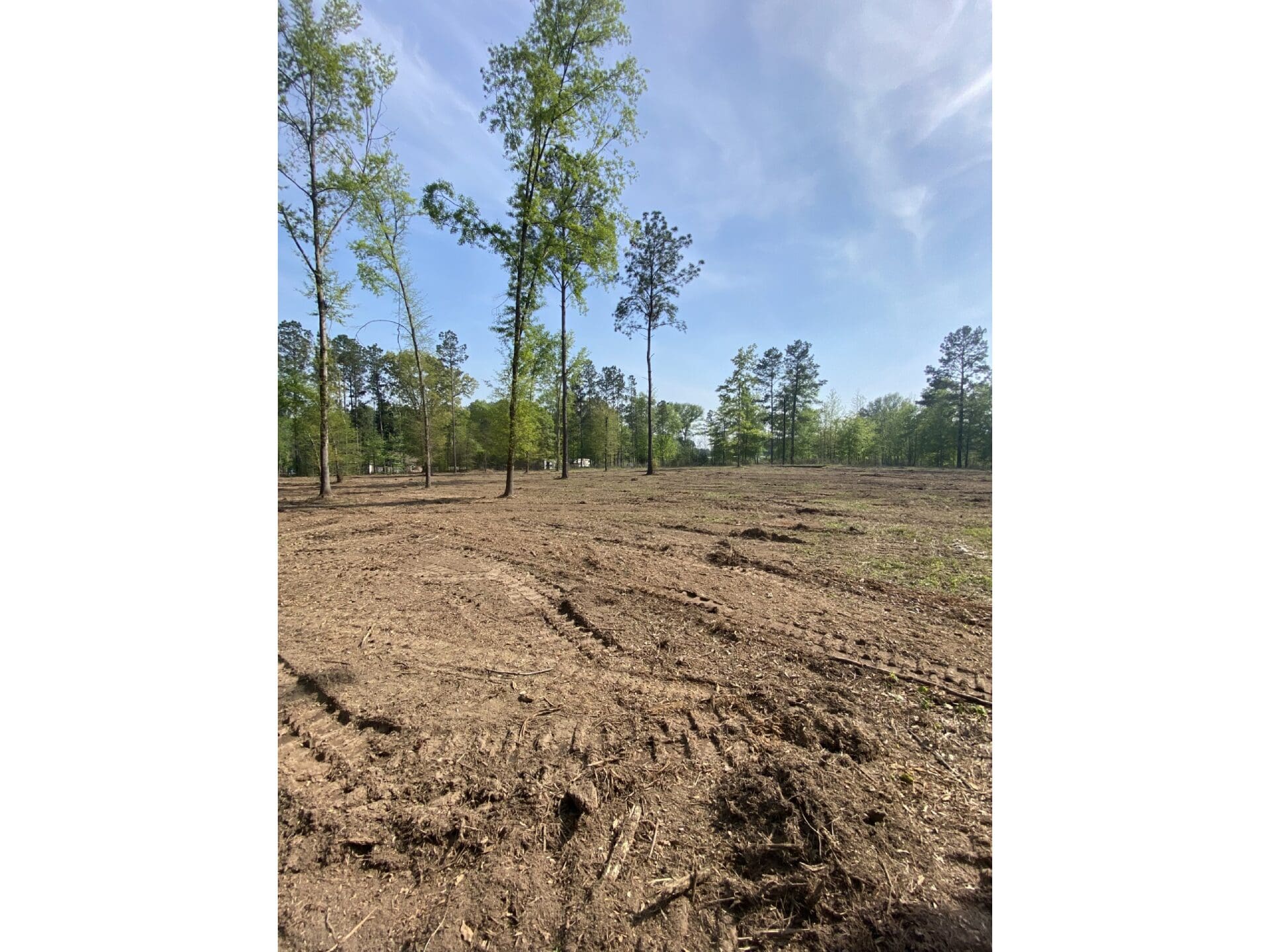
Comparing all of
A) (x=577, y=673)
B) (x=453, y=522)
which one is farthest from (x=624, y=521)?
(x=577, y=673)

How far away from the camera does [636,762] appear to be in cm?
194

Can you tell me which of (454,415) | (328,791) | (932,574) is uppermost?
(454,415)

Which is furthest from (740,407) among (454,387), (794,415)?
(454,387)

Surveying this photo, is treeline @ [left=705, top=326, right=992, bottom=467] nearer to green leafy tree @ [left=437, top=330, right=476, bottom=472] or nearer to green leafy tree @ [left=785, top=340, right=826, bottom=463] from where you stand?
green leafy tree @ [left=785, top=340, right=826, bottom=463]

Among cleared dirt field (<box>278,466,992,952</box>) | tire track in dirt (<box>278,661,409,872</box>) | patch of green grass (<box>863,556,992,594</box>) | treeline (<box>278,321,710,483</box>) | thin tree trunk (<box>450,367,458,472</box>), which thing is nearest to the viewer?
cleared dirt field (<box>278,466,992,952</box>)

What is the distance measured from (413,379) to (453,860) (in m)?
24.8

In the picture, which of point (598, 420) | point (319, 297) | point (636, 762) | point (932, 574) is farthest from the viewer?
point (598, 420)

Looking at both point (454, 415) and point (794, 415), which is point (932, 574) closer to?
point (454, 415)

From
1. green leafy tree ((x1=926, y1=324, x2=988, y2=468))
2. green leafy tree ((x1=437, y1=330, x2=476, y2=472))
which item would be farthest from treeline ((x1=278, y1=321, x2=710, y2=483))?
green leafy tree ((x1=926, y1=324, x2=988, y2=468))

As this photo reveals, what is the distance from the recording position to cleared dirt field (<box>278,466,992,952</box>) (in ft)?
4.48

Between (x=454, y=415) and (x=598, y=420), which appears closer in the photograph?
(x=454, y=415)

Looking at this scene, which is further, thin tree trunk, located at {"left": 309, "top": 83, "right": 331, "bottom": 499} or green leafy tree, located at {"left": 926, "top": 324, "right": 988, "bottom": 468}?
green leafy tree, located at {"left": 926, "top": 324, "right": 988, "bottom": 468}

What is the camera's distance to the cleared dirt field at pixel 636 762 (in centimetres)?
137

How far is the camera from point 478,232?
1149cm
